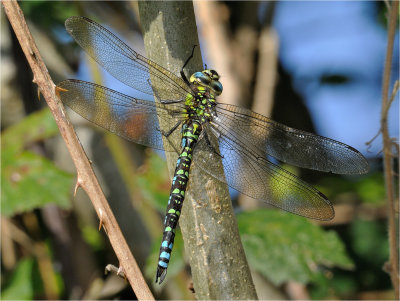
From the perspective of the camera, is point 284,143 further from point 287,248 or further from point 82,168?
point 82,168

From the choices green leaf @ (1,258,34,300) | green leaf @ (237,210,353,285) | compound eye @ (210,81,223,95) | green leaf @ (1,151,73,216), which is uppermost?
compound eye @ (210,81,223,95)

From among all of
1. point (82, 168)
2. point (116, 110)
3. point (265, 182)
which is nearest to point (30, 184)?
point (116, 110)

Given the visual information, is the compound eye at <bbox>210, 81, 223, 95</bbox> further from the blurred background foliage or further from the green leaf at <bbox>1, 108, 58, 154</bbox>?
the green leaf at <bbox>1, 108, 58, 154</bbox>

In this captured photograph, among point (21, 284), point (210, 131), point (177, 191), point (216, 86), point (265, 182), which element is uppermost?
point (216, 86)

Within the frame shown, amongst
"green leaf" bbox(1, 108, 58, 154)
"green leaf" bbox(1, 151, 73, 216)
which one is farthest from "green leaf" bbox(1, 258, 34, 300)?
"green leaf" bbox(1, 108, 58, 154)

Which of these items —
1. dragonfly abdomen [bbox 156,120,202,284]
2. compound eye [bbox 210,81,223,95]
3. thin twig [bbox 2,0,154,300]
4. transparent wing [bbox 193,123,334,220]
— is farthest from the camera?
compound eye [bbox 210,81,223,95]

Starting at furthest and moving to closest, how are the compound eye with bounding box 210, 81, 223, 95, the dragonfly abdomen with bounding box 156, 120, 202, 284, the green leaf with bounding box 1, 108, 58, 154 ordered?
1. the green leaf with bounding box 1, 108, 58, 154
2. the compound eye with bounding box 210, 81, 223, 95
3. the dragonfly abdomen with bounding box 156, 120, 202, 284
